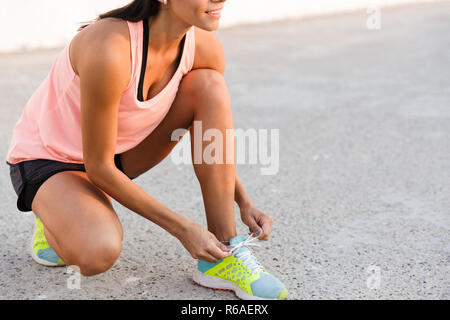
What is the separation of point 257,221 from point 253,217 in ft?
0.07

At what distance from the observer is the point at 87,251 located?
196 centimetres

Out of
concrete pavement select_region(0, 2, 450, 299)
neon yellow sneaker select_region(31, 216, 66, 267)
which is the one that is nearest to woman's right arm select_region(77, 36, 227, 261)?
concrete pavement select_region(0, 2, 450, 299)

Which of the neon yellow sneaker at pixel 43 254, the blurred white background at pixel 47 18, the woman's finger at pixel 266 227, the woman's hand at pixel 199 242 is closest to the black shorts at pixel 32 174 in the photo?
the neon yellow sneaker at pixel 43 254

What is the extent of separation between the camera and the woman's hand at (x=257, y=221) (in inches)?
84.7

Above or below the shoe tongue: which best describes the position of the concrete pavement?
below

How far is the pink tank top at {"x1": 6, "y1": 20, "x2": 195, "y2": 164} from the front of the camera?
212 cm

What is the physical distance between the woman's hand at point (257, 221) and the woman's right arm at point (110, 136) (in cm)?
18

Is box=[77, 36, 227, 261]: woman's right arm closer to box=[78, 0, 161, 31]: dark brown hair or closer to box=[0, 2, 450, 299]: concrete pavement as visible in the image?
box=[78, 0, 161, 31]: dark brown hair

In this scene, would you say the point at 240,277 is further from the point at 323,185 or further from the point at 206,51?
the point at 323,185

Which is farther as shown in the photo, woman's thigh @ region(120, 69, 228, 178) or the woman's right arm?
woman's thigh @ region(120, 69, 228, 178)

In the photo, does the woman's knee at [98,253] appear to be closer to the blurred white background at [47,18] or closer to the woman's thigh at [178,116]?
the woman's thigh at [178,116]

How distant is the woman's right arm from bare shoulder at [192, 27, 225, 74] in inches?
13.5
